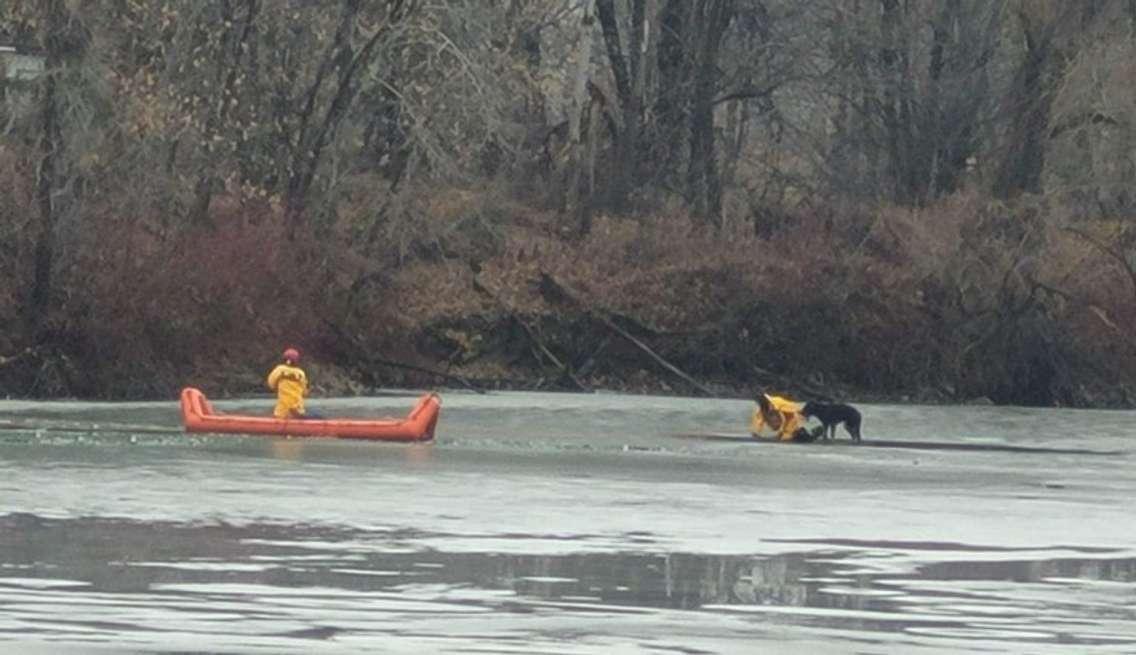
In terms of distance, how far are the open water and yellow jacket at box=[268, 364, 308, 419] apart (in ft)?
1.40

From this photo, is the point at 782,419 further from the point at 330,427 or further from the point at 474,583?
the point at 474,583

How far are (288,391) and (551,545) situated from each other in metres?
15.3

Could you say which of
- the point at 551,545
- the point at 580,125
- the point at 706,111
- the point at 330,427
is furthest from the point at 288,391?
the point at 706,111

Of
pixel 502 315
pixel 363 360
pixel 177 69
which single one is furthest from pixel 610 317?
pixel 177 69

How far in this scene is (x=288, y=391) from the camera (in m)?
37.2

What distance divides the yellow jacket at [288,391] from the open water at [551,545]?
428mm

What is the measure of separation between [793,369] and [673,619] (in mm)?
41296

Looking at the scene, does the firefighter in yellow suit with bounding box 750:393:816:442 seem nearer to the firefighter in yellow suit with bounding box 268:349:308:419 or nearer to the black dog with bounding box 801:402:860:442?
the black dog with bounding box 801:402:860:442

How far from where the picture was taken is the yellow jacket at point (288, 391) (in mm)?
37219

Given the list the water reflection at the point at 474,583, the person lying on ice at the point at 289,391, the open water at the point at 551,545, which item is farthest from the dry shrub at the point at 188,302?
the water reflection at the point at 474,583

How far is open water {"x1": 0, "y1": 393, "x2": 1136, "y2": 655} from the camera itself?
1655cm

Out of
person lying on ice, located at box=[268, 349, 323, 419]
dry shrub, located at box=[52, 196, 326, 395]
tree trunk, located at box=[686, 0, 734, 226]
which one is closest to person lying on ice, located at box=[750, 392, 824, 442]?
person lying on ice, located at box=[268, 349, 323, 419]

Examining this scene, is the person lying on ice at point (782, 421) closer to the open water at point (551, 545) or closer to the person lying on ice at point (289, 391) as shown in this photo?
the open water at point (551, 545)

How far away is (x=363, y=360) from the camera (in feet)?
179
